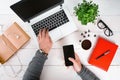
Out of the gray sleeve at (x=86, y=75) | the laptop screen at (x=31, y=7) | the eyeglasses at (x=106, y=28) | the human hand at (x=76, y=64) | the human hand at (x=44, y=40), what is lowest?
the gray sleeve at (x=86, y=75)

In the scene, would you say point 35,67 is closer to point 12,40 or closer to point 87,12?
point 12,40

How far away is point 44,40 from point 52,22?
118mm

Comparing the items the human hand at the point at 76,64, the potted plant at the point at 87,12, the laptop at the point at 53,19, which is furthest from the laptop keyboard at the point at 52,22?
the human hand at the point at 76,64

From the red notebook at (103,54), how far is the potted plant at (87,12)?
0.15 metres

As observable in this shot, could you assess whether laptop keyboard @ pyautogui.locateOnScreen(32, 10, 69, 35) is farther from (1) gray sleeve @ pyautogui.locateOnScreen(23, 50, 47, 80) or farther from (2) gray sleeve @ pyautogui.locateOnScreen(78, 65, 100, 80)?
(2) gray sleeve @ pyautogui.locateOnScreen(78, 65, 100, 80)

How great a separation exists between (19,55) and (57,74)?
249 mm

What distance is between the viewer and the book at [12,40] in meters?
1.53

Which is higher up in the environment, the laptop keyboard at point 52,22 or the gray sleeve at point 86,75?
the laptop keyboard at point 52,22

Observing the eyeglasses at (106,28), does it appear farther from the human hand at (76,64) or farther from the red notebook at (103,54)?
the human hand at (76,64)

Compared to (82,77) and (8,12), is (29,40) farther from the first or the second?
(82,77)

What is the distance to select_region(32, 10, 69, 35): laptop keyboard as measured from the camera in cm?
152

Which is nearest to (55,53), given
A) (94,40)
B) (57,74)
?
(57,74)

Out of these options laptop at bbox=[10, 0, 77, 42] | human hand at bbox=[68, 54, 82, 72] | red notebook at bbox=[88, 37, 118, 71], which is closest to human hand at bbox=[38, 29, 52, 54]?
laptop at bbox=[10, 0, 77, 42]

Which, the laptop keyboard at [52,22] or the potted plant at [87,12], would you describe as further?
the laptop keyboard at [52,22]
